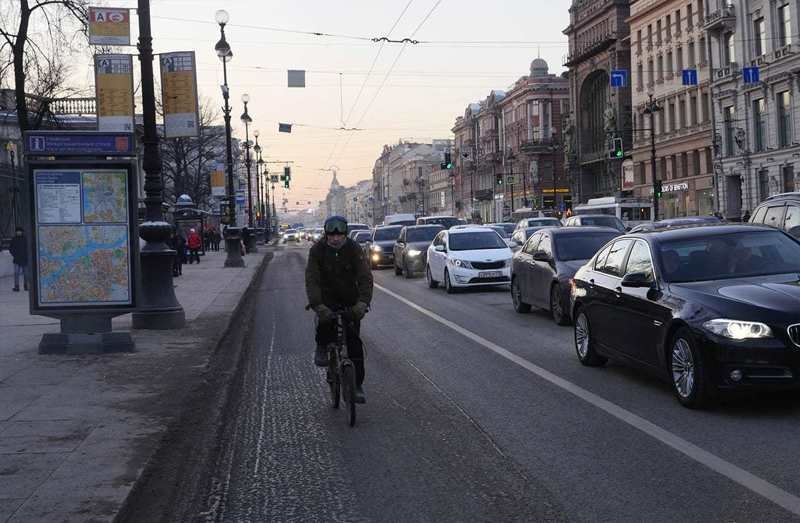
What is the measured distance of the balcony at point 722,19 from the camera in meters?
60.8

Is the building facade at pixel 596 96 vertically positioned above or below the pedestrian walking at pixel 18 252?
above

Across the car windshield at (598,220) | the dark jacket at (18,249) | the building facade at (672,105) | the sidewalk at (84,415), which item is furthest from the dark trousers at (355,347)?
the building facade at (672,105)

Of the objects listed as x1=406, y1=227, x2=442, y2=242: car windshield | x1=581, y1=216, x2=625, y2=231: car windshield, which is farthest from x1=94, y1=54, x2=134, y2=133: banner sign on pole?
x1=581, y1=216, x2=625, y2=231: car windshield

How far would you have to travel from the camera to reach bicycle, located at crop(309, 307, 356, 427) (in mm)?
8273

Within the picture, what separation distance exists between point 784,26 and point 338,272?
5298 cm

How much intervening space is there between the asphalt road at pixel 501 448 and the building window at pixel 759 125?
50.6m

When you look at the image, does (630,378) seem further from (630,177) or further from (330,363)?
(630,177)

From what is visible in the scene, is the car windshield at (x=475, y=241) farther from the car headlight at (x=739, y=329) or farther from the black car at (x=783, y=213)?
the car headlight at (x=739, y=329)

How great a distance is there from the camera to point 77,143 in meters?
13.0

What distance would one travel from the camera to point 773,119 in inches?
2242

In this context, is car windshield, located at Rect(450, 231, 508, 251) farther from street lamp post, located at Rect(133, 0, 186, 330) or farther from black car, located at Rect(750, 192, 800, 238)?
street lamp post, located at Rect(133, 0, 186, 330)

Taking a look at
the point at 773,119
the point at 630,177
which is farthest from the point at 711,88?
the point at 630,177

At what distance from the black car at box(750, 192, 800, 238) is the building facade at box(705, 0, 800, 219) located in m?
39.4

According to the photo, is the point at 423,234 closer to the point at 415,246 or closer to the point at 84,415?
the point at 415,246
